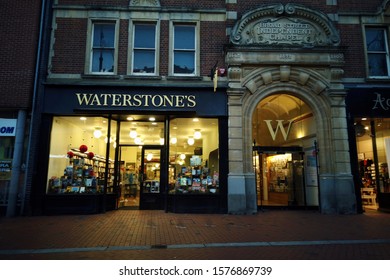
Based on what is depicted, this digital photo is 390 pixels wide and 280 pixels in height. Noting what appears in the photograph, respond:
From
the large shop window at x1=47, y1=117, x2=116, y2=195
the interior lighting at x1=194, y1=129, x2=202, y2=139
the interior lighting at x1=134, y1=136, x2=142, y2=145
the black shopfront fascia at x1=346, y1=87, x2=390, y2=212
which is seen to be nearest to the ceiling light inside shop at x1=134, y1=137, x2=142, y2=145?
the interior lighting at x1=134, y1=136, x2=142, y2=145

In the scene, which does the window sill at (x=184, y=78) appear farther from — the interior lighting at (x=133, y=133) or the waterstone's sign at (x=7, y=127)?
the waterstone's sign at (x=7, y=127)

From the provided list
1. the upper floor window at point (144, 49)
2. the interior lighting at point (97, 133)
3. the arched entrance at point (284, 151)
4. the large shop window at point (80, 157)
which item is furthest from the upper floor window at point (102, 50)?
the arched entrance at point (284, 151)

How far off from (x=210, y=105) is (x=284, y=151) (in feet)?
12.2

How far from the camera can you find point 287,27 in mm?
11750

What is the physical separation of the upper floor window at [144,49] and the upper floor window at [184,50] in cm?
87

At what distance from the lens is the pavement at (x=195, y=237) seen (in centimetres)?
547

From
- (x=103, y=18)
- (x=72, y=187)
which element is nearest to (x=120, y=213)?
(x=72, y=187)

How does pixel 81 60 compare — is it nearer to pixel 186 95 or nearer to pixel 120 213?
pixel 186 95

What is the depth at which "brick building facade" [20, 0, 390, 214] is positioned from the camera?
10945mm

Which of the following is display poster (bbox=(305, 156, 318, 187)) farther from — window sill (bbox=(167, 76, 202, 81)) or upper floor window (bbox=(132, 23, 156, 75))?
upper floor window (bbox=(132, 23, 156, 75))

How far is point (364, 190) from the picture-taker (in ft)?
46.3

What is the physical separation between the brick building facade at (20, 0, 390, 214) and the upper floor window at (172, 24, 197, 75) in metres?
0.04

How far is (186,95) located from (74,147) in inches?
190

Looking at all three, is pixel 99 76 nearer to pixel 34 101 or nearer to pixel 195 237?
pixel 34 101
